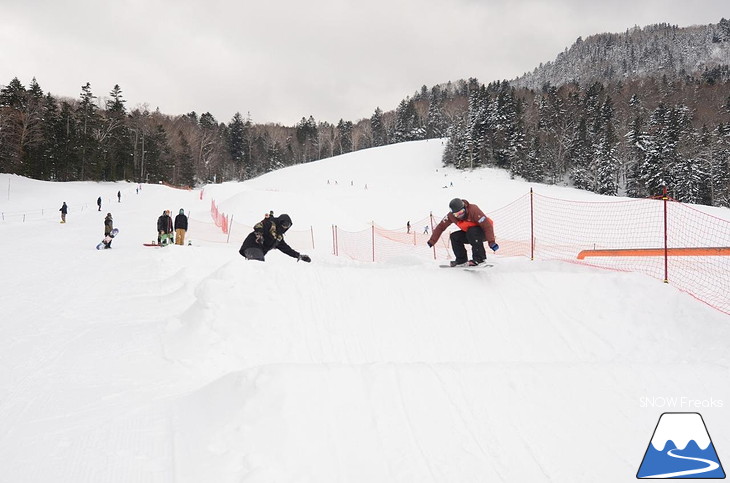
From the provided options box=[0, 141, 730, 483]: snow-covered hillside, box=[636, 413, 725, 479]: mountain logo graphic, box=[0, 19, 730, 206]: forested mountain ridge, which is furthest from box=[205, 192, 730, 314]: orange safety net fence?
box=[0, 19, 730, 206]: forested mountain ridge

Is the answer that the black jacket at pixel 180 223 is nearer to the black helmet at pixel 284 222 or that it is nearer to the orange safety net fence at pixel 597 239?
the orange safety net fence at pixel 597 239

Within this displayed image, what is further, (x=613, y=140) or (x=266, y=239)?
(x=613, y=140)

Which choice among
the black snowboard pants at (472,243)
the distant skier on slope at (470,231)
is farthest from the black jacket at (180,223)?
the black snowboard pants at (472,243)

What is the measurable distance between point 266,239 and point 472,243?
12.9 ft

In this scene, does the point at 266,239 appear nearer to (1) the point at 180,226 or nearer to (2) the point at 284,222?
(2) the point at 284,222

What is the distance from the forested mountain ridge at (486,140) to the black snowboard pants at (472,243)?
5550cm

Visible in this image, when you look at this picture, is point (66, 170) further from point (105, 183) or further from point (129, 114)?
point (129, 114)

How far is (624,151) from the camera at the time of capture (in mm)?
59344

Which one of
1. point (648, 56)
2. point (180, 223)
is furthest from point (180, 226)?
point (648, 56)

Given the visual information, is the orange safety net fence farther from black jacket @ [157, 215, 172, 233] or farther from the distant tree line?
the distant tree line

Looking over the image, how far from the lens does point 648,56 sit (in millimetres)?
168250

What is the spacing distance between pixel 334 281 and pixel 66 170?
60835 mm

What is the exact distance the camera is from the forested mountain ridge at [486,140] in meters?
49.7

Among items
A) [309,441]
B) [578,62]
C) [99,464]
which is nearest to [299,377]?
[309,441]
